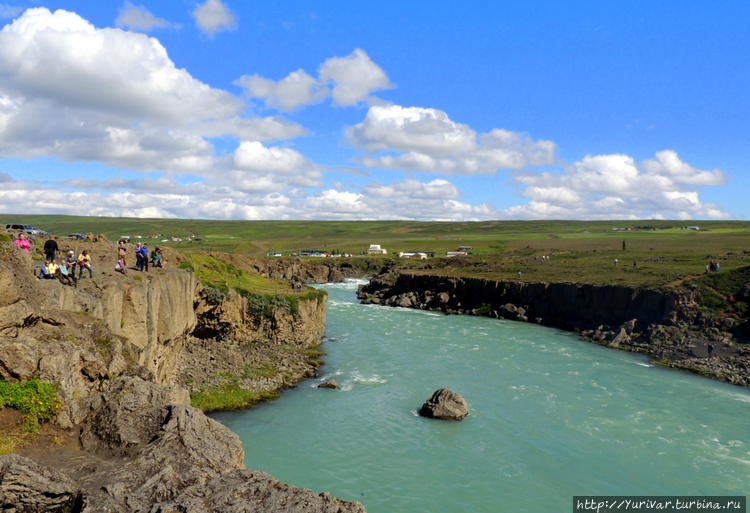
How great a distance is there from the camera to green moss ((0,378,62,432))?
13148 millimetres

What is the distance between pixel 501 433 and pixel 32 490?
26.2 meters

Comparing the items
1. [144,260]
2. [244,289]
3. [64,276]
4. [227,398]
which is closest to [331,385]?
[227,398]

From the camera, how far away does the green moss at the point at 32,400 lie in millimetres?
13148

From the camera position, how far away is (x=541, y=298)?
2960 inches

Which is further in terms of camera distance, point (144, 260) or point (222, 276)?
point (222, 276)

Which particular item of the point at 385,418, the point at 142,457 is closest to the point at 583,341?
the point at 385,418

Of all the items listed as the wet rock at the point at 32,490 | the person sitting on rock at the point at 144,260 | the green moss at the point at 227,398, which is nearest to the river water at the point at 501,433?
the green moss at the point at 227,398

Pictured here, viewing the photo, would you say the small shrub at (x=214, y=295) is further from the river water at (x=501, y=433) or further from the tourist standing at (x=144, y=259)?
the tourist standing at (x=144, y=259)

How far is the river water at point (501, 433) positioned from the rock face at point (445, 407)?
67cm

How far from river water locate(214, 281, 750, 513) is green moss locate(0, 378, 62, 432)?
13.8 metres

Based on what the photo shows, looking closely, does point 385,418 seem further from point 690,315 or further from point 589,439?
point 690,315

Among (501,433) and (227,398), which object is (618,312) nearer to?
(501,433)

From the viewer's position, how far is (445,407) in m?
32.5

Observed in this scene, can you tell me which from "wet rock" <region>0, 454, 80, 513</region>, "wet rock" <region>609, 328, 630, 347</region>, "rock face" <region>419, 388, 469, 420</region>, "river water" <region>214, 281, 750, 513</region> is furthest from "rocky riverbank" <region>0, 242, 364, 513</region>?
"wet rock" <region>609, 328, 630, 347</region>
